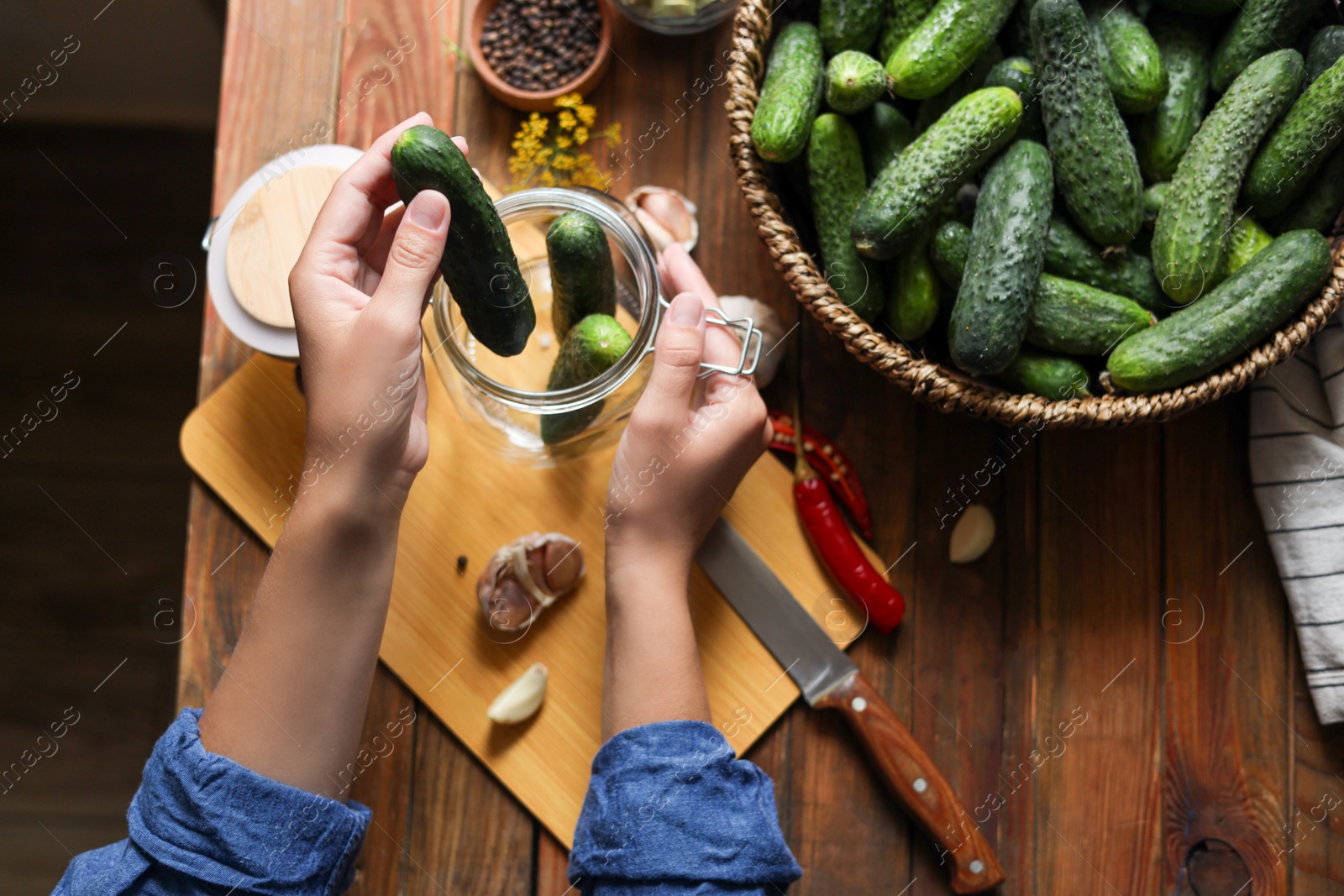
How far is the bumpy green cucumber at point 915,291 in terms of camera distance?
0.94m

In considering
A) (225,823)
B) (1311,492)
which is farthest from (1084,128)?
(225,823)

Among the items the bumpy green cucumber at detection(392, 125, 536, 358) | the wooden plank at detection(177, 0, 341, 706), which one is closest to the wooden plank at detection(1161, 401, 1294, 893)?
the bumpy green cucumber at detection(392, 125, 536, 358)

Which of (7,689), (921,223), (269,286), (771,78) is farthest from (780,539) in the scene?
(7,689)

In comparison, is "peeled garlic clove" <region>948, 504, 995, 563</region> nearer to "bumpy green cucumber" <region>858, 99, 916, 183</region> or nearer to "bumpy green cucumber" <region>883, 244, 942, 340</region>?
"bumpy green cucumber" <region>883, 244, 942, 340</region>

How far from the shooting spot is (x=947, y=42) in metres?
0.90

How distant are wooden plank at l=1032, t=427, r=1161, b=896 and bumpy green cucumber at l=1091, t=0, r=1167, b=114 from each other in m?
0.38

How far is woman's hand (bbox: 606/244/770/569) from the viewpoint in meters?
0.89

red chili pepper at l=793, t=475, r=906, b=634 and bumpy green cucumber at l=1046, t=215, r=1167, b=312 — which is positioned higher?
bumpy green cucumber at l=1046, t=215, r=1167, b=312

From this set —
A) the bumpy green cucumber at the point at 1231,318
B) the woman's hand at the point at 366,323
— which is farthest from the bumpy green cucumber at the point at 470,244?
the bumpy green cucumber at the point at 1231,318

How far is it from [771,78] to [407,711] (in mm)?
815

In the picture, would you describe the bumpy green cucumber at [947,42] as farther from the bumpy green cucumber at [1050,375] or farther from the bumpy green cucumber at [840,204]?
the bumpy green cucumber at [1050,375]

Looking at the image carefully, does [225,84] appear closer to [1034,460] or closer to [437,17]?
[437,17]

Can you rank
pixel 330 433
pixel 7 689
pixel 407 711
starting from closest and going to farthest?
pixel 330 433
pixel 407 711
pixel 7 689

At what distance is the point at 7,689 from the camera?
1.44 metres
